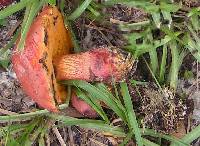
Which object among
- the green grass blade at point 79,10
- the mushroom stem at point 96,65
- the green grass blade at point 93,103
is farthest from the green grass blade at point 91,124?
the green grass blade at point 79,10

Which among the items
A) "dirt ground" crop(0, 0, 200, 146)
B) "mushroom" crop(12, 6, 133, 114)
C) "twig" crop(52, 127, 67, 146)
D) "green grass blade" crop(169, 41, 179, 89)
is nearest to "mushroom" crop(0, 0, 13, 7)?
"dirt ground" crop(0, 0, 200, 146)

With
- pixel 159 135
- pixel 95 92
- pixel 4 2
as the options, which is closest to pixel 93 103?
pixel 95 92

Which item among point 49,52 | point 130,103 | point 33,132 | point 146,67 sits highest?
point 49,52

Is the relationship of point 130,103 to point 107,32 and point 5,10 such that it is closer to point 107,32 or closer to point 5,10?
point 107,32

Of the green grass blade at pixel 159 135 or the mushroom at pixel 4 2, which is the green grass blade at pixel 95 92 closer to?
the green grass blade at pixel 159 135

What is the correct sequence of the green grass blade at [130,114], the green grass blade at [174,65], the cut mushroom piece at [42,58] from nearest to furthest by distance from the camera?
the cut mushroom piece at [42,58]
the green grass blade at [130,114]
the green grass blade at [174,65]

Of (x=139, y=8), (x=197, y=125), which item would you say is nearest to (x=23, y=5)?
(x=139, y=8)

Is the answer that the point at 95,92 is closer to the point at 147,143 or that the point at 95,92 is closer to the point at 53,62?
the point at 53,62
